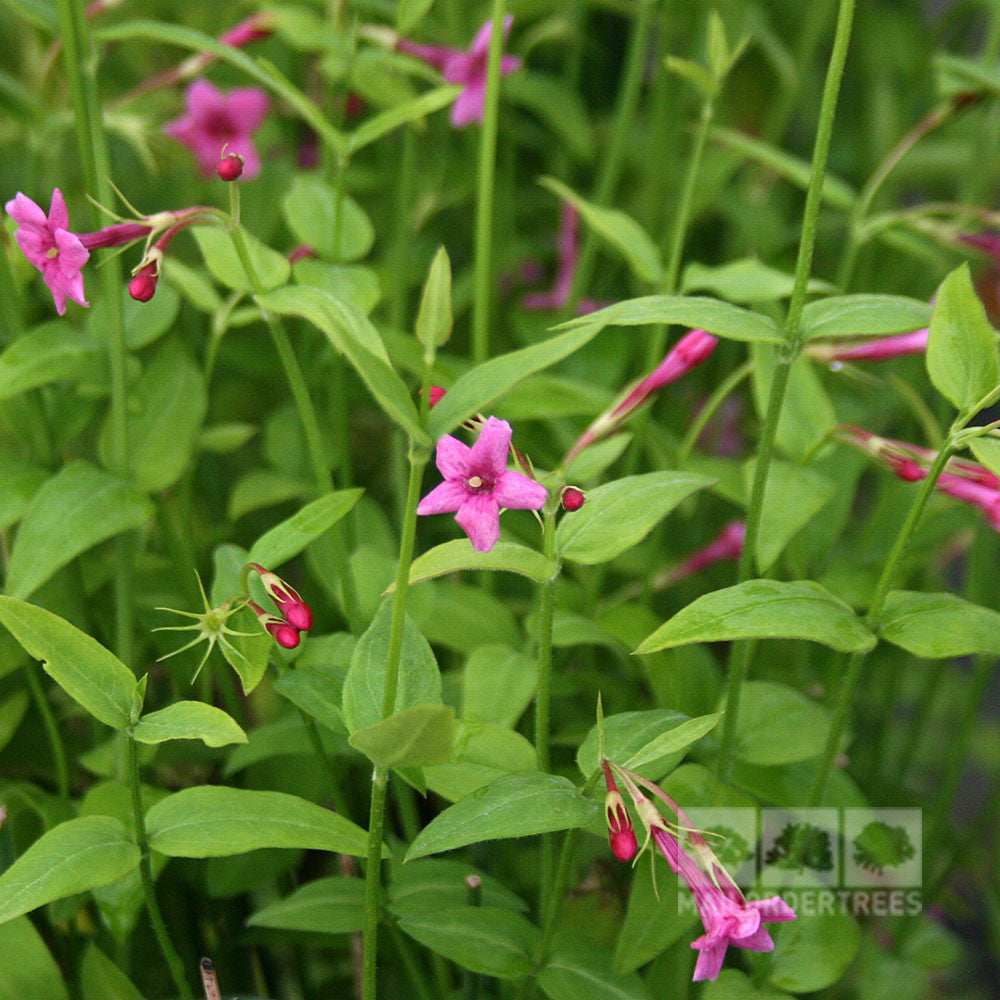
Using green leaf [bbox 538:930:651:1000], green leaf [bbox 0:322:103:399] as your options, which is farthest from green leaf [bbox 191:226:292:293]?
green leaf [bbox 538:930:651:1000]

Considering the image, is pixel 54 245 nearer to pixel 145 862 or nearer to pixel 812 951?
pixel 145 862

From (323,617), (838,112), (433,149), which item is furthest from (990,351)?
(838,112)

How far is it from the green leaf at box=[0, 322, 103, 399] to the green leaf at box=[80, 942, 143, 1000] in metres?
0.28

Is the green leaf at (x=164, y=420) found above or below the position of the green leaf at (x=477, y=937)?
above

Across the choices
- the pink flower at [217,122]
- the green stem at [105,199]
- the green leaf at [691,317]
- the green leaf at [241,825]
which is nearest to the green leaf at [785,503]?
the green leaf at [691,317]

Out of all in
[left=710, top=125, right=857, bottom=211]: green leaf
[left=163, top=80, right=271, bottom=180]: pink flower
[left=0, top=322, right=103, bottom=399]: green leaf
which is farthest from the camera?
[left=163, top=80, right=271, bottom=180]: pink flower

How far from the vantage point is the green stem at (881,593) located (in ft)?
1.35

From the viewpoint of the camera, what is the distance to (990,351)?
0.41 m

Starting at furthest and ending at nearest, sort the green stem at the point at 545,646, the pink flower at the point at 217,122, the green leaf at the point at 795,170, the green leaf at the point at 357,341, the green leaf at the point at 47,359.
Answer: the pink flower at the point at 217,122, the green leaf at the point at 795,170, the green leaf at the point at 47,359, the green stem at the point at 545,646, the green leaf at the point at 357,341

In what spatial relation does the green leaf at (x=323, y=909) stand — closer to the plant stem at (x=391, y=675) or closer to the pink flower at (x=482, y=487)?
the plant stem at (x=391, y=675)

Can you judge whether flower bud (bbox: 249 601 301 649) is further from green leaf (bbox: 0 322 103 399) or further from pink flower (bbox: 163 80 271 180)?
pink flower (bbox: 163 80 271 180)

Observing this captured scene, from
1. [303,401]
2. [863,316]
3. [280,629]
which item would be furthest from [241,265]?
[863,316]

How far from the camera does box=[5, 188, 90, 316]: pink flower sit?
1.40ft

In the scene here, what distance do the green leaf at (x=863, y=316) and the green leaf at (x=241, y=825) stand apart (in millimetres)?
280
